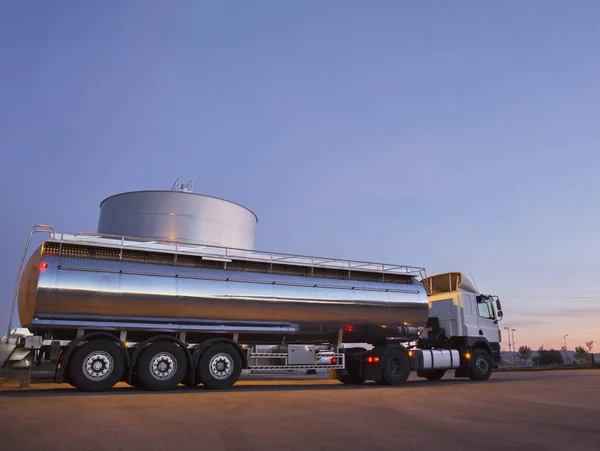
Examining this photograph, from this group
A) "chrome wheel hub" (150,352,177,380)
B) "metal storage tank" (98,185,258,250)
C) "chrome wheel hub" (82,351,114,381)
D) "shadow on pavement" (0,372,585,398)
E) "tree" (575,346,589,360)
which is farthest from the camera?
"tree" (575,346,589,360)

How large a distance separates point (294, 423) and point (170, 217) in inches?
908

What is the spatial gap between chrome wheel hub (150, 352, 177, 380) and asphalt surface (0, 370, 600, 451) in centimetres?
175

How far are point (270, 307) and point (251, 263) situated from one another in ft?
5.45

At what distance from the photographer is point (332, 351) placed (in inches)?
747

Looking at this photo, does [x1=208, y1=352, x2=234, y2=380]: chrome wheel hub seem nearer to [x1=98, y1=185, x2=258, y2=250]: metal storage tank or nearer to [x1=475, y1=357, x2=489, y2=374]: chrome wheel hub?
[x1=475, y1=357, x2=489, y2=374]: chrome wheel hub

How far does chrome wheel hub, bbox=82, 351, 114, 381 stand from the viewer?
14.1 meters

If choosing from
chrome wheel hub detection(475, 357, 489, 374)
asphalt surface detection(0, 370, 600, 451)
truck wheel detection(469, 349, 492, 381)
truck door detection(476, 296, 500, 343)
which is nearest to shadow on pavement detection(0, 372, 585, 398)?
asphalt surface detection(0, 370, 600, 451)

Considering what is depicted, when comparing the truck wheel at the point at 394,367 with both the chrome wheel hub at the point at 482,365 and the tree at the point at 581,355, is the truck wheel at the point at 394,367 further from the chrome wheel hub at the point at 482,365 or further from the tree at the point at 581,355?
the tree at the point at 581,355

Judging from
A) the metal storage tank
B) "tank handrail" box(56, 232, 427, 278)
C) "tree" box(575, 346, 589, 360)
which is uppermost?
the metal storage tank

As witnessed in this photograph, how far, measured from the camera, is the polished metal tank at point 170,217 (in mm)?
30047

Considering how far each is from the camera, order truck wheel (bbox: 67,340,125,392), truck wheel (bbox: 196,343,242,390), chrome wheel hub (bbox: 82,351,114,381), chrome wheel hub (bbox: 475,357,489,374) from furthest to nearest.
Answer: chrome wheel hub (bbox: 475,357,489,374)
truck wheel (bbox: 196,343,242,390)
chrome wheel hub (bbox: 82,351,114,381)
truck wheel (bbox: 67,340,125,392)

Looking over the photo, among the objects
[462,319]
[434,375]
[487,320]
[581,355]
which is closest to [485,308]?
[487,320]

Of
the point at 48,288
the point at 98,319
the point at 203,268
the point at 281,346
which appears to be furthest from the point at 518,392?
the point at 48,288

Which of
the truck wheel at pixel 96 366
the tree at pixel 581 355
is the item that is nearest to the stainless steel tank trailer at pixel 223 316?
the truck wheel at pixel 96 366
